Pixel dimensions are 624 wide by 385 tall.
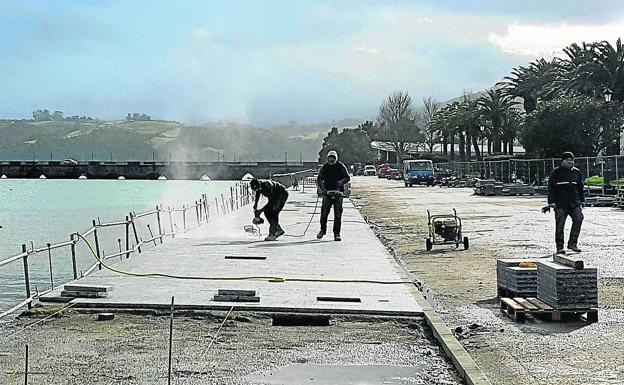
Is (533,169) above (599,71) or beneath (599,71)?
beneath

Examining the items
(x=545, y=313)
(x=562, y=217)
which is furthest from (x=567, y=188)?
(x=545, y=313)

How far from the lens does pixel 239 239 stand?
23.8 m

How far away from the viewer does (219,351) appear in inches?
392

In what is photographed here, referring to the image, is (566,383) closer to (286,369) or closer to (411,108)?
(286,369)

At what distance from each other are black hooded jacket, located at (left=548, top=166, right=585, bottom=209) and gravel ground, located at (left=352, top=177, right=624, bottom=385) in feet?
3.89

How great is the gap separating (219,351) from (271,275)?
5.83m

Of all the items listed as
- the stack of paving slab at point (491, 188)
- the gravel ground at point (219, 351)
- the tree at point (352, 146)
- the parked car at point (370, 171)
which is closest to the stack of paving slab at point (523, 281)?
the gravel ground at point (219, 351)

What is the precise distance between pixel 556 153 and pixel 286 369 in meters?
60.5

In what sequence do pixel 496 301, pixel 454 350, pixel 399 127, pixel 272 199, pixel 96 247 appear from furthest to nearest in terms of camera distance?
pixel 399 127 < pixel 272 199 < pixel 96 247 < pixel 496 301 < pixel 454 350

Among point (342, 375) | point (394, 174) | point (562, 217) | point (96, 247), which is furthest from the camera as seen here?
point (394, 174)

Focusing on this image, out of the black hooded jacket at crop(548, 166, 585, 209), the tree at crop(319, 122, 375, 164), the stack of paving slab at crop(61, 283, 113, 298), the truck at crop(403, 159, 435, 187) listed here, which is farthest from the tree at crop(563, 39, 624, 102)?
the tree at crop(319, 122, 375, 164)

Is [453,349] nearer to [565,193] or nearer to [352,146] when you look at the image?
[565,193]

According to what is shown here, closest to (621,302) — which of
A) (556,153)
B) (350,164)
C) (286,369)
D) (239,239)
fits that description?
(286,369)

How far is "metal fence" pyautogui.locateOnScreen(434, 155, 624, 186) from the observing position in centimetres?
4653
